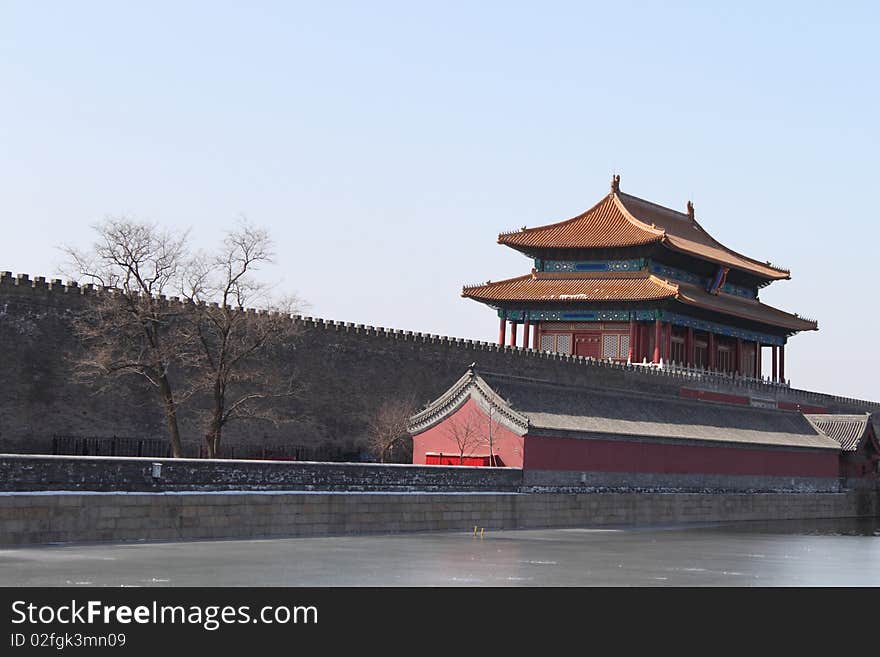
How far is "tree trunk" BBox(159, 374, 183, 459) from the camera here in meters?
36.0

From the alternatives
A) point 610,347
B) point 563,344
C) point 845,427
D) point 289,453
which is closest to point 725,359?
point 610,347

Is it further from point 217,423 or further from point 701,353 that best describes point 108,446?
point 701,353

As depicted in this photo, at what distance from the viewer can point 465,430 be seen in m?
38.2

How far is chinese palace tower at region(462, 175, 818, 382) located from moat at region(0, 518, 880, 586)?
94.6 feet

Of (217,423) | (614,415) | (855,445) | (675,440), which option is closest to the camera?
(217,423)

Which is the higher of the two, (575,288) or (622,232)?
(622,232)

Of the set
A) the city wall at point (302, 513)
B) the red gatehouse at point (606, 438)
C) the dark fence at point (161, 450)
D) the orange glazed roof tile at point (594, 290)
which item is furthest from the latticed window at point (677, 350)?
the dark fence at point (161, 450)

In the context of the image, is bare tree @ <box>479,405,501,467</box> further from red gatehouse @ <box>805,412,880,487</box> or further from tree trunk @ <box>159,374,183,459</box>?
red gatehouse @ <box>805,412,880,487</box>

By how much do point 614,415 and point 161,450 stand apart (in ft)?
45.9

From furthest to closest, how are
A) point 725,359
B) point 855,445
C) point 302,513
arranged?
1. point 725,359
2. point 855,445
3. point 302,513

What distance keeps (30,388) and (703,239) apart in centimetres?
4434

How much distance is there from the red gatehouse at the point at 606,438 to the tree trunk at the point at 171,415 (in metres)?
6.75
